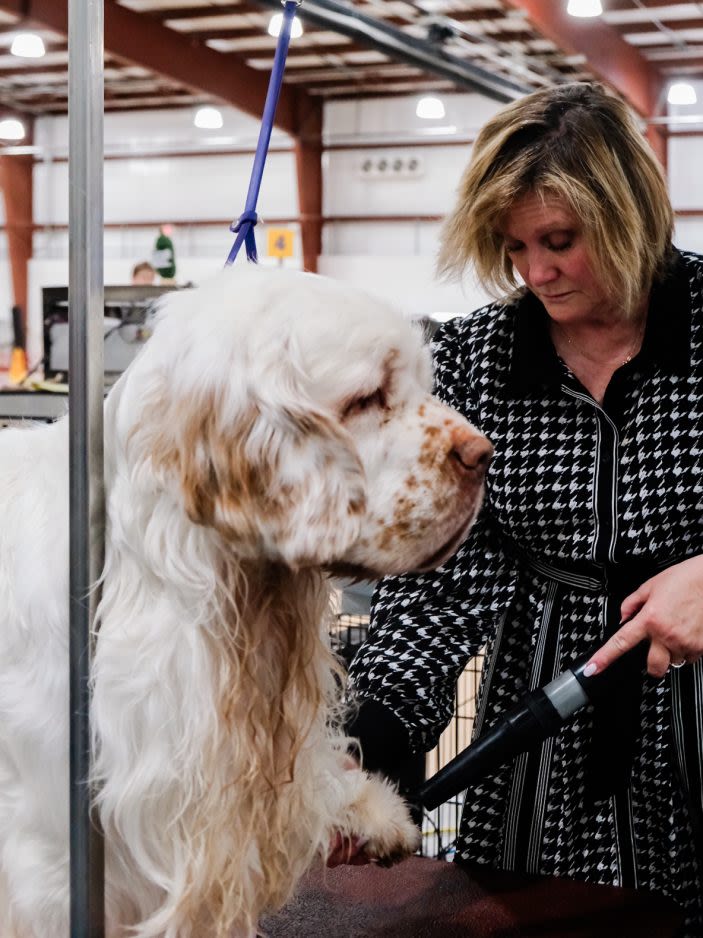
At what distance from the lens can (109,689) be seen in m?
0.98

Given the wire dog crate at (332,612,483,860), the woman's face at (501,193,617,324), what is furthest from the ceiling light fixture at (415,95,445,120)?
the woman's face at (501,193,617,324)

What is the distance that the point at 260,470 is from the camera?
918 millimetres

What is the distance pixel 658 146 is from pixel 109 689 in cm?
1245

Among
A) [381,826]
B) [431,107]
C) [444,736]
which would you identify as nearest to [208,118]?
[431,107]

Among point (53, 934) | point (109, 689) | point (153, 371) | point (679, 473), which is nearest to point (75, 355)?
point (153, 371)

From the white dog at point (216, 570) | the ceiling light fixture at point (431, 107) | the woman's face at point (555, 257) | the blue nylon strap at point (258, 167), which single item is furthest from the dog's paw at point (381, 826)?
the ceiling light fixture at point (431, 107)

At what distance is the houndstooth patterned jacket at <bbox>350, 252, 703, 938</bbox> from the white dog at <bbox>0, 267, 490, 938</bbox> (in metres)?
0.41

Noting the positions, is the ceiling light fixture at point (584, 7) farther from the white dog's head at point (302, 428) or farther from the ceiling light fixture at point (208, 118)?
the white dog's head at point (302, 428)

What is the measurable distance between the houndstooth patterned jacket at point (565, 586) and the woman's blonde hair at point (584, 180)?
0.09 meters

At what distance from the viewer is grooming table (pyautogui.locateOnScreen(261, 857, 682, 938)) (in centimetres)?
128

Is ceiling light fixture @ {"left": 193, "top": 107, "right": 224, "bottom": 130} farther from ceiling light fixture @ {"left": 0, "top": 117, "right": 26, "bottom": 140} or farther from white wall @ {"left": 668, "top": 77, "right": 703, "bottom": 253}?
white wall @ {"left": 668, "top": 77, "right": 703, "bottom": 253}

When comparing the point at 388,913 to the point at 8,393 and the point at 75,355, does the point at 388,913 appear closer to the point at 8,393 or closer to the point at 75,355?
the point at 75,355

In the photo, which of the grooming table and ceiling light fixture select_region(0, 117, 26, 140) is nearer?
the grooming table

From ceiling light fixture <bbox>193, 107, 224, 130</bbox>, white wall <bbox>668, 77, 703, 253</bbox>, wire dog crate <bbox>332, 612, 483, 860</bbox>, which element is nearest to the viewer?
wire dog crate <bbox>332, 612, 483, 860</bbox>
